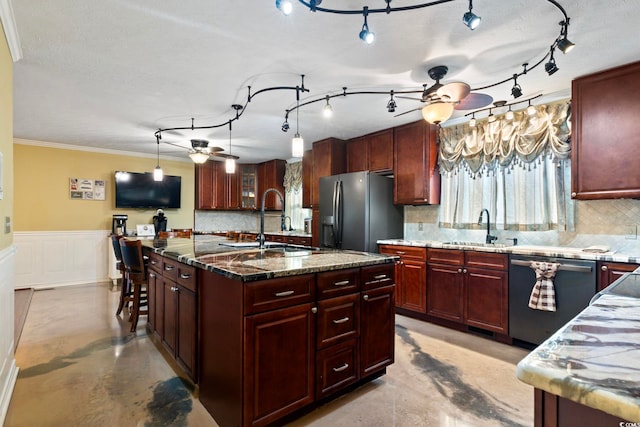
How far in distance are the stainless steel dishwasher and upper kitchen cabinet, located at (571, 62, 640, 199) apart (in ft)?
2.24

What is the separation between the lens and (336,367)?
78.7 inches

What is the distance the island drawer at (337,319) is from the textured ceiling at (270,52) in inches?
69.8

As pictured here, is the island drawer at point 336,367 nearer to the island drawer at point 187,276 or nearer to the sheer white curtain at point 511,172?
the island drawer at point 187,276

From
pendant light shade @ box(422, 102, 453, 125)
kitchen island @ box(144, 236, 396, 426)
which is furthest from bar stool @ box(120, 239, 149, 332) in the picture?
pendant light shade @ box(422, 102, 453, 125)

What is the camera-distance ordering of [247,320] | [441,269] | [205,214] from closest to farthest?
[247,320]
[441,269]
[205,214]

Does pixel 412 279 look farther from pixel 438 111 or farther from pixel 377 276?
pixel 438 111


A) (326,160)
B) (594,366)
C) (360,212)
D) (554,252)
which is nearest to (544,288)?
(554,252)

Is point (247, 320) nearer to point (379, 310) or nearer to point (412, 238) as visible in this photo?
point (379, 310)

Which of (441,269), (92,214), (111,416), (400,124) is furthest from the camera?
(92,214)

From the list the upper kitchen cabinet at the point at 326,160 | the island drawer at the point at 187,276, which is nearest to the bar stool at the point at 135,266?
the island drawer at the point at 187,276

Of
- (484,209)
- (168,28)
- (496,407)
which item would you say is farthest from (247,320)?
(484,209)

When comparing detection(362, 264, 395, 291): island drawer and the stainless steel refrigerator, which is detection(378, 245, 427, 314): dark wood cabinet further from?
detection(362, 264, 395, 291): island drawer

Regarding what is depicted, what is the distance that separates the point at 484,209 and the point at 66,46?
4142 mm

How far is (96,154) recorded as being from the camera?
578 cm
